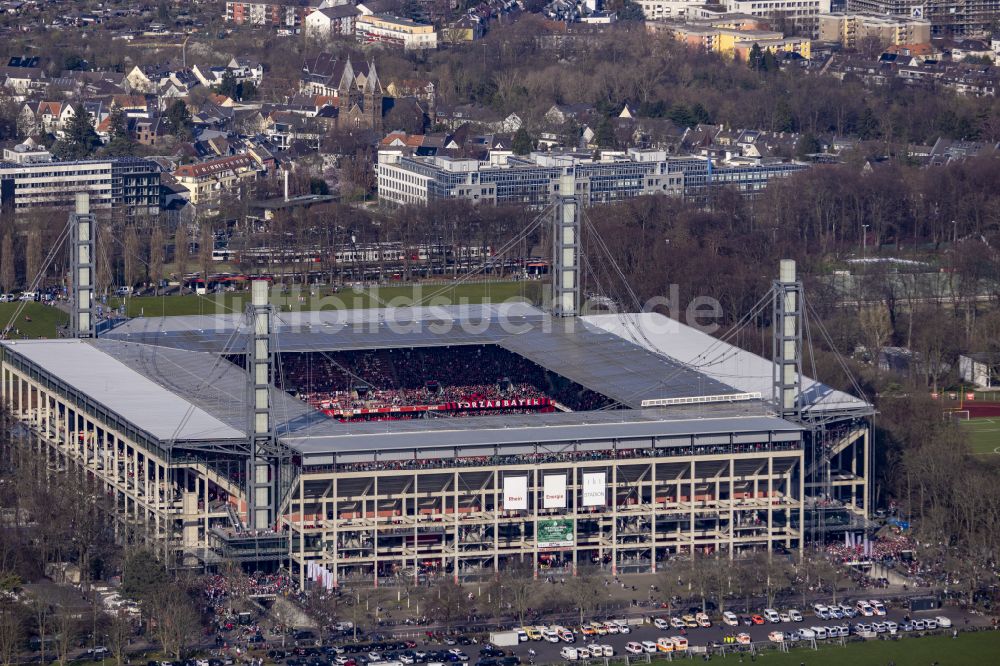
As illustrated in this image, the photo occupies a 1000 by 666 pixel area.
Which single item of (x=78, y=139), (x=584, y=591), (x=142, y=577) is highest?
(x=78, y=139)

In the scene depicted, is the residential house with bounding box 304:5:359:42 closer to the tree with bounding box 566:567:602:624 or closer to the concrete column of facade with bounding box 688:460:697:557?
the concrete column of facade with bounding box 688:460:697:557

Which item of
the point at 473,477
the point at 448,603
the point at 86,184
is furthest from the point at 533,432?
the point at 86,184

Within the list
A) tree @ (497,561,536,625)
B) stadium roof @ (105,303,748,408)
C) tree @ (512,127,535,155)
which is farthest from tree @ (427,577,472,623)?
tree @ (512,127,535,155)

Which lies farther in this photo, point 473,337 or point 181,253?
point 181,253

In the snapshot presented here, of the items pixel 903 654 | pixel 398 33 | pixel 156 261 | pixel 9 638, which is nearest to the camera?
pixel 9 638

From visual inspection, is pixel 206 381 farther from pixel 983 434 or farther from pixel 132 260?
pixel 132 260

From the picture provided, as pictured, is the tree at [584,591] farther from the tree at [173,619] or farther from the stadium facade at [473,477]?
the tree at [173,619]

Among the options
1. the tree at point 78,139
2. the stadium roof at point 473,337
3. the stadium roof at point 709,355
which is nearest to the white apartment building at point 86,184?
the tree at point 78,139
